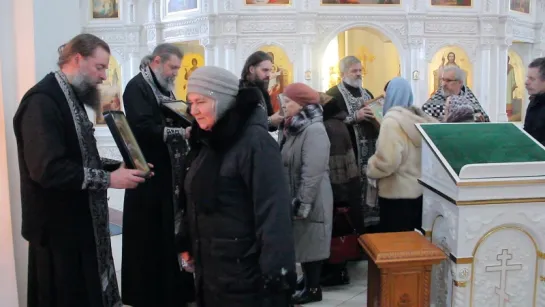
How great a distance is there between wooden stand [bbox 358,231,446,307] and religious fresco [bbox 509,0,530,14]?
1362 centimetres

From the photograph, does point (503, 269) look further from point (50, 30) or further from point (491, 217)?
point (50, 30)

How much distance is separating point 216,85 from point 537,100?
9.35ft

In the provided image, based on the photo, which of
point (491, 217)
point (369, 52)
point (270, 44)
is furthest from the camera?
point (369, 52)

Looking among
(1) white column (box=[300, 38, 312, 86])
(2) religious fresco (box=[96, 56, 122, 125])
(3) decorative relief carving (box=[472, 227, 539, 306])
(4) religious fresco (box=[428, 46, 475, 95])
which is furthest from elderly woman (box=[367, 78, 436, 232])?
(2) religious fresco (box=[96, 56, 122, 125])

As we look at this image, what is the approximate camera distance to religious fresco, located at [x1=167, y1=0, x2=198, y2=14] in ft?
45.0

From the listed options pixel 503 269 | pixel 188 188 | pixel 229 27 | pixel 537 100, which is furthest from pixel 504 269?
pixel 229 27

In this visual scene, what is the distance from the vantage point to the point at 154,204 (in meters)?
3.45

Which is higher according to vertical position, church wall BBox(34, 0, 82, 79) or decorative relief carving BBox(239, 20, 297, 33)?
decorative relief carving BBox(239, 20, 297, 33)

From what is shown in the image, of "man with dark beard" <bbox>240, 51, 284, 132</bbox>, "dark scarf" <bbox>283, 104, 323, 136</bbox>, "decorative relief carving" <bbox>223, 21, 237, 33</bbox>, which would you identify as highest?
"decorative relief carving" <bbox>223, 21, 237, 33</bbox>

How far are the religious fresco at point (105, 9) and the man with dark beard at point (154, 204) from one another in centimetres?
1271

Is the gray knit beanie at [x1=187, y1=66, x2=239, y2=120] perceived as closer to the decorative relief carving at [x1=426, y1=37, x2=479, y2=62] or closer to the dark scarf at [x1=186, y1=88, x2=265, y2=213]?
the dark scarf at [x1=186, y1=88, x2=265, y2=213]

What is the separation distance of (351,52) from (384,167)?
13.9 m

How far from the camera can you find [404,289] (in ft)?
9.46

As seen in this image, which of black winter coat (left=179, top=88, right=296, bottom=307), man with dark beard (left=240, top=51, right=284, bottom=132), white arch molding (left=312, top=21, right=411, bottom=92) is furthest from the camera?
white arch molding (left=312, top=21, right=411, bottom=92)
